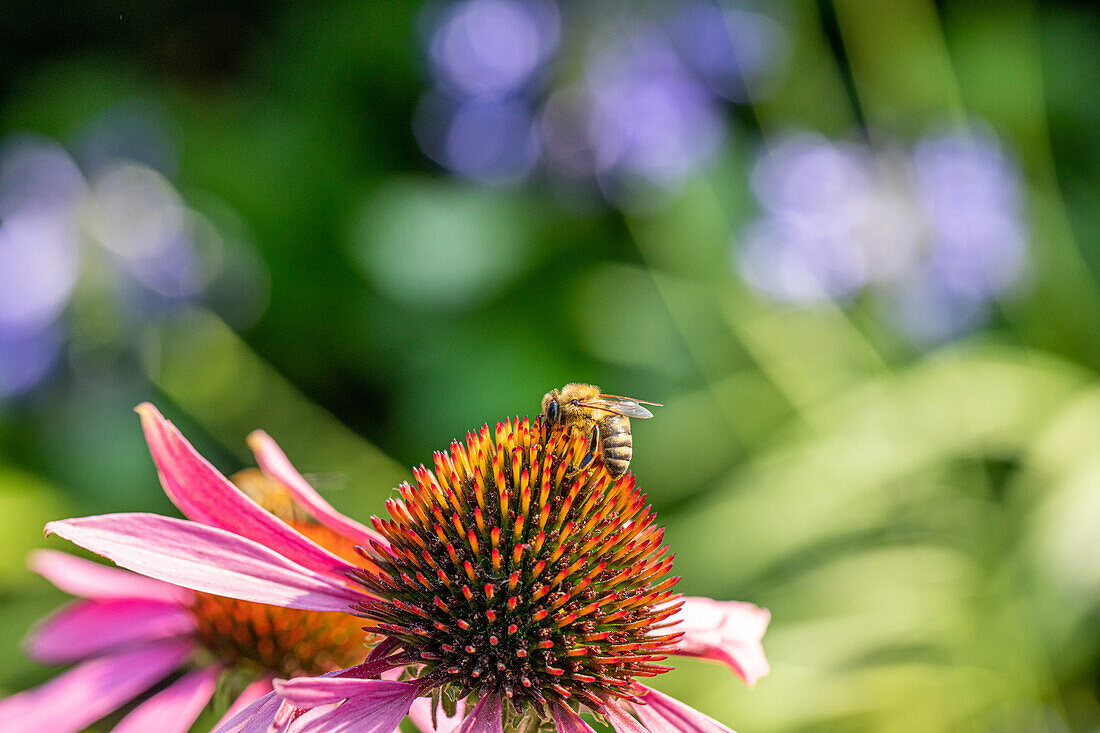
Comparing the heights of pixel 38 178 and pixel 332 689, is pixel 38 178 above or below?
above

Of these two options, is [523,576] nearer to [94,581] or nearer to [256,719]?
[256,719]

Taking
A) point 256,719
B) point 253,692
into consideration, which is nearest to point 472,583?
point 256,719

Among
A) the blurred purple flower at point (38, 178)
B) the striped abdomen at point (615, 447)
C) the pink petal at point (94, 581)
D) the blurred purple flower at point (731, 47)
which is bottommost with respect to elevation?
the pink petal at point (94, 581)

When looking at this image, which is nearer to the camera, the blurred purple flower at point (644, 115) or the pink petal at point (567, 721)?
the pink petal at point (567, 721)

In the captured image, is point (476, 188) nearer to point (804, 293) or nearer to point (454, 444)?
point (804, 293)

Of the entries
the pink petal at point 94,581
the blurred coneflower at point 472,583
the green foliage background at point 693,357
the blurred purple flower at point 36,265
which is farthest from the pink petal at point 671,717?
the blurred purple flower at point 36,265

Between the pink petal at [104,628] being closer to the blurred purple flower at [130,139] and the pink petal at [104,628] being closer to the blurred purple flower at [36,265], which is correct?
the blurred purple flower at [36,265]
